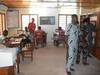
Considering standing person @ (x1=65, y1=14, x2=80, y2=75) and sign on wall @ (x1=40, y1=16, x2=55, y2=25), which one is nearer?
standing person @ (x1=65, y1=14, x2=80, y2=75)

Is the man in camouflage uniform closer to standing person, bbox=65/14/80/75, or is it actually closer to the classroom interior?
the classroom interior

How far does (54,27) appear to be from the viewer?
1457 cm

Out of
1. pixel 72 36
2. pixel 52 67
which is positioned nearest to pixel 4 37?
pixel 52 67

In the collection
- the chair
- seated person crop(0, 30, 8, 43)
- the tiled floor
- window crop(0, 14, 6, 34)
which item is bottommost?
the tiled floor

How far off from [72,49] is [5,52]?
2.97 m

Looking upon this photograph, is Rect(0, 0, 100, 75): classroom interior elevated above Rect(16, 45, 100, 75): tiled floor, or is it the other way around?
Rect(0, 0, 100, 75): classroom interior

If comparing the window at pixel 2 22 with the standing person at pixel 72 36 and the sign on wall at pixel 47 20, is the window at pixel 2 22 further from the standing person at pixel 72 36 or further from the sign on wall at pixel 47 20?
the standing person at pixel 72 36

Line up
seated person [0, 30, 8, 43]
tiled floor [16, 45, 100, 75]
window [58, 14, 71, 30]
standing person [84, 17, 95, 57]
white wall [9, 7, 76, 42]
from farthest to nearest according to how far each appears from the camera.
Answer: window [58, 14, 71, 30]
white wall [9, 7, 76, 42]
standing person [84, 17, 95, 57]
seated person [0, 30, 8, 43]
tiled floor [16, 45, 100, 75]

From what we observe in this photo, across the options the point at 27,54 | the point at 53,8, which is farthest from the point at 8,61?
the point at 53,8

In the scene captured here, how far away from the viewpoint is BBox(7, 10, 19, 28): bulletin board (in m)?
14.1

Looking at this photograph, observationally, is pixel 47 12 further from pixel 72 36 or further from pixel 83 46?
pixel 72 36

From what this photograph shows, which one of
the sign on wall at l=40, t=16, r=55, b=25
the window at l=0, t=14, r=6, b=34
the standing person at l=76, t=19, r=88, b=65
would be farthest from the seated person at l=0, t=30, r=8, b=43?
the sign on wall at l=40, t=16, r=55, b=25

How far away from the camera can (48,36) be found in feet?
47.8

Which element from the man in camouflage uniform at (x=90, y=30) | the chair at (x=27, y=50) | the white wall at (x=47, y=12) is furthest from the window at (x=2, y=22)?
the man in camouflage uniform at (x=90, y=30)
